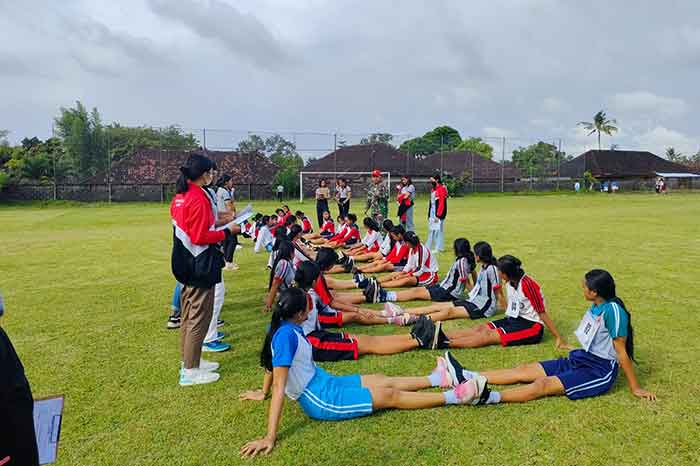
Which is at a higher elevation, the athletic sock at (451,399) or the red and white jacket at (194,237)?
the red and white jacket at (194,237)

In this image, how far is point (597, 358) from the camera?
12.9ft

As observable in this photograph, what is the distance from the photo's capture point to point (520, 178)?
4722 cm

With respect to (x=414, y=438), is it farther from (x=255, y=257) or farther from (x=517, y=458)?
(x=255, y=257)

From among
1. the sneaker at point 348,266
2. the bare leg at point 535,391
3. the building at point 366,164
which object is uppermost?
the building at point 366,164

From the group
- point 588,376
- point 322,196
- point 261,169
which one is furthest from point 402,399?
point 261,169

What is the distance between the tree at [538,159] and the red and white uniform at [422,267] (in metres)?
43.6

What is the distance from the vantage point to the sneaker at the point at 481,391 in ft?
12.0

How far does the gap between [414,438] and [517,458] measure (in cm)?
71

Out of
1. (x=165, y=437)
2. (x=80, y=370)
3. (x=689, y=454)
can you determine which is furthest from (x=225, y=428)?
(x=689, y=454)

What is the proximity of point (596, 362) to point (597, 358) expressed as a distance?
0.04 m

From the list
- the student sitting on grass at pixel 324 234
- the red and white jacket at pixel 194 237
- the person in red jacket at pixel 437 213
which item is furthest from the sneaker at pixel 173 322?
the student sitting on grass at pixel 324 234

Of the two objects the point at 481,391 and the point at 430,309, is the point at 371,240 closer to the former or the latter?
the point at 430,309

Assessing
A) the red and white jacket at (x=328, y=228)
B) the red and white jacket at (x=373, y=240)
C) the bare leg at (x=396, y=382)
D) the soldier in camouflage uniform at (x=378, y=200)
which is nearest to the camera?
the bare leg at (x=396, y=382)

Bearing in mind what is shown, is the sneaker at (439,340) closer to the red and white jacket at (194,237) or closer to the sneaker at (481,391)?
the sneaker at (481,391)
